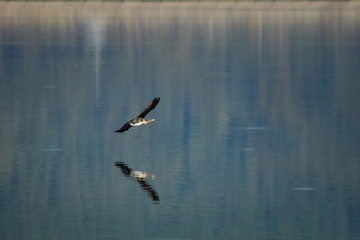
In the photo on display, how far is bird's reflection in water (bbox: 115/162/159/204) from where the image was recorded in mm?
13961

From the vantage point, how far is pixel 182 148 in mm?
17344

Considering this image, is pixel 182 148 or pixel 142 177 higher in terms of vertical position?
pixel 182 148

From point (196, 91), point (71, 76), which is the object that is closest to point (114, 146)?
point (196, 91)

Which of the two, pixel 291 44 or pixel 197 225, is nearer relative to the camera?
pixel 197 225

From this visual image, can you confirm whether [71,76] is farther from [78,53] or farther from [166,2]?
[166,2]

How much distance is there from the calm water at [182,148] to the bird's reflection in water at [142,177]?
0.03 m

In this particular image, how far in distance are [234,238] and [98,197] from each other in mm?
2679

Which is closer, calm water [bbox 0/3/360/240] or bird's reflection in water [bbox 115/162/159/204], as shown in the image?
calm water [bbox 0/3/360/240]

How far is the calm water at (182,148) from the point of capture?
12.7 meters

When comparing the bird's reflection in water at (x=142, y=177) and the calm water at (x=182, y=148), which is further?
the bird's reflection in water at (x=142, y=177)

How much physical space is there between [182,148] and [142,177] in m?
2.40

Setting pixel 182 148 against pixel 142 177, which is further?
pixel 182 148

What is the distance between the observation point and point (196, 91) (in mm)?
25828

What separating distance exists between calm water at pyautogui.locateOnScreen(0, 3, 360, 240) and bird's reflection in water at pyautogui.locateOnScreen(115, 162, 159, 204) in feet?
0.10
